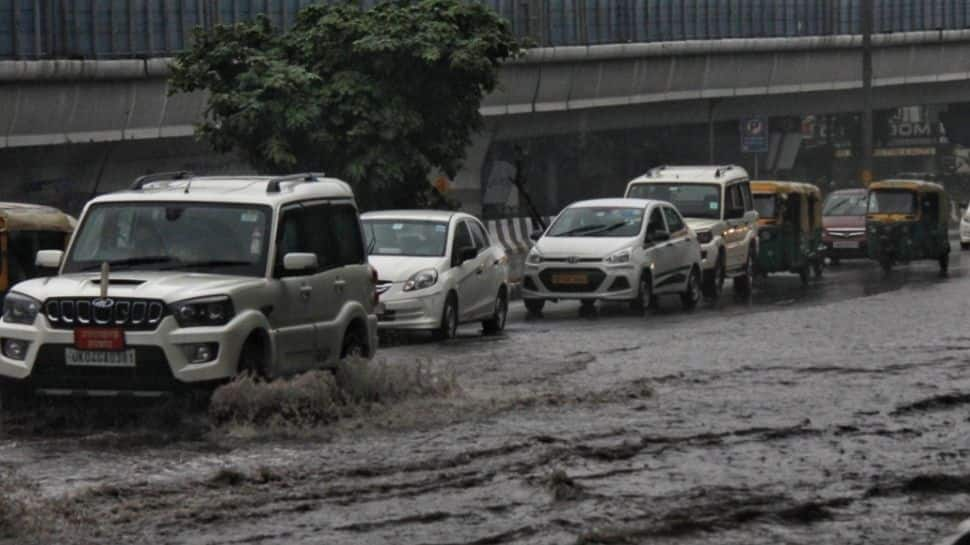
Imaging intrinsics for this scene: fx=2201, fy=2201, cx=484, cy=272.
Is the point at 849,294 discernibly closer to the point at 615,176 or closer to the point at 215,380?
the point at 215,380

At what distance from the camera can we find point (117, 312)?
13898 millimetres

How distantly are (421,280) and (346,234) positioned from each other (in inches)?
252

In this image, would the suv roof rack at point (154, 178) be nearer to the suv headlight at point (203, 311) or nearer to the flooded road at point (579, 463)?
the suv headlight at point (203, 311)

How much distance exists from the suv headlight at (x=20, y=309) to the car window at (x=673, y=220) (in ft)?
53.9

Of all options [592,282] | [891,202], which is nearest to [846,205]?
[891,202]

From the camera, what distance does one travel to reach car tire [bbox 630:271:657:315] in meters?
28.4

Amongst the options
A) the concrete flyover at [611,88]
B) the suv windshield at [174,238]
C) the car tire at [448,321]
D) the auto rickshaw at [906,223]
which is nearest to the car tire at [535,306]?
the car tire at [448,321]

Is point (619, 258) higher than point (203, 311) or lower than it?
lower

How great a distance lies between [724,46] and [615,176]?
15.4 m

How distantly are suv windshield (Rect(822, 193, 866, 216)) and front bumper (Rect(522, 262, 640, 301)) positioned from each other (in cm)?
1936

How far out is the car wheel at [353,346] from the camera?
16.2m

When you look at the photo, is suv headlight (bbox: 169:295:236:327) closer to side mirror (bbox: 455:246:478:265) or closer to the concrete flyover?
side mirror (bbox: 455:246:478:265)

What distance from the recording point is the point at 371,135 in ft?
106

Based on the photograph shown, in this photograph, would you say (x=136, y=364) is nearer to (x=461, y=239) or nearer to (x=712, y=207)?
(x=461, y=239)
